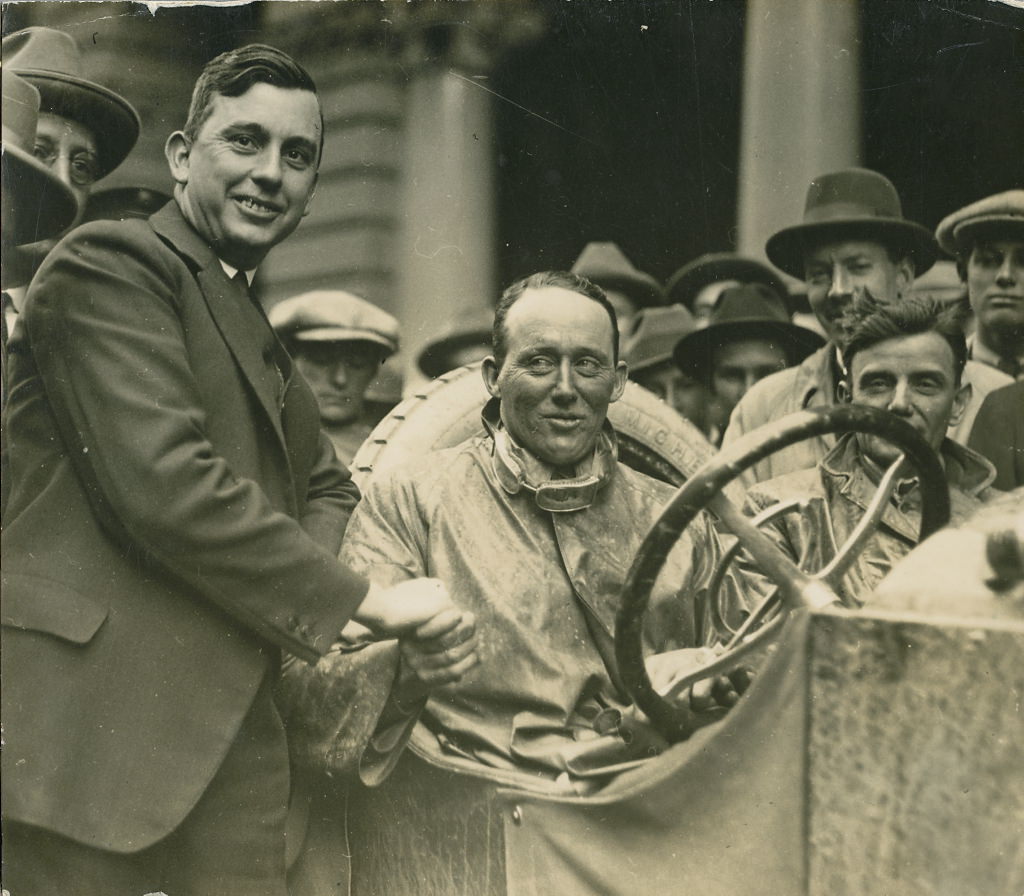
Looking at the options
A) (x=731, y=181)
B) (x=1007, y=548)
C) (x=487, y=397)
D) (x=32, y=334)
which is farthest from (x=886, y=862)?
(x=32, y=334)

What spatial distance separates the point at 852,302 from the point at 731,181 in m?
0.43

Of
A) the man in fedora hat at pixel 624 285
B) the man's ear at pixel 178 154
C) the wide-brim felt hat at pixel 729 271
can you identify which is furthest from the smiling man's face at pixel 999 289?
the man's ear at pixel 178 154

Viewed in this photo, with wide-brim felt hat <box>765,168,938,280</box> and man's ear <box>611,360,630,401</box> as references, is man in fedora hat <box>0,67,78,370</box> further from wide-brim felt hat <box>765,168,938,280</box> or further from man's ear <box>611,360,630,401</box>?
wide-brim felt hat <box>765,168,938,280</box>

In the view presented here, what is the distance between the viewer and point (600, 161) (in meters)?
3.24

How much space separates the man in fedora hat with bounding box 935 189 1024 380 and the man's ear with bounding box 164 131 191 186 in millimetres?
1800

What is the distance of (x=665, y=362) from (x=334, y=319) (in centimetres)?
100

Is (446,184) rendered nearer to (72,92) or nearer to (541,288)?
(541,288)

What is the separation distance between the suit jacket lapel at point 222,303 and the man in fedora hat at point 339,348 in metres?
0.70

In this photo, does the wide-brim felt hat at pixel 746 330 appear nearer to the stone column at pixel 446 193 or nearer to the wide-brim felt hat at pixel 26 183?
the stone column at pixel 446 193

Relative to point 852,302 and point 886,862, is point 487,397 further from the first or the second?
point 886,862

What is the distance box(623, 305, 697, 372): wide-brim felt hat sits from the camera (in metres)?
3.79

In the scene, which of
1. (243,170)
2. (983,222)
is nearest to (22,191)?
(243,170)

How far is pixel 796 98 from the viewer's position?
3.05m

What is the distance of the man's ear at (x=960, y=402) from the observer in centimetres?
284
